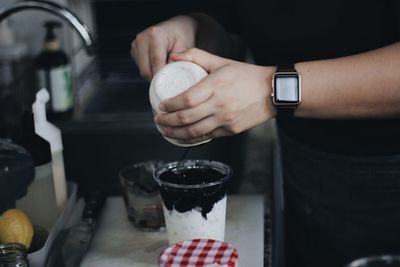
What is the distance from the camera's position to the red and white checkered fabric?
1.12 meters

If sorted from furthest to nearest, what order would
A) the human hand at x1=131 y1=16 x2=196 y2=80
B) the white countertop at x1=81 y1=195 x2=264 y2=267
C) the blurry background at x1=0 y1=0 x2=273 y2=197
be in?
the blurry background at x1=0 y1=0 x2=273 y2=197
the human hand at x1=131 y1=16 x2=196 y2=80
the white countertop at x1=81 y1=195 x2=264 y2=267

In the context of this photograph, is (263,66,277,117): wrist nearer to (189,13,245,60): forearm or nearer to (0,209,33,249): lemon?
(189,13,245,60): forearm

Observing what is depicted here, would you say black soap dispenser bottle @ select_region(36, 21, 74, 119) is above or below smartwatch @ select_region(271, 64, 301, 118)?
below

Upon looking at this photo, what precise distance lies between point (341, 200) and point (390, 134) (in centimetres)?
21

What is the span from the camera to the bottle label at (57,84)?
6.79 ft

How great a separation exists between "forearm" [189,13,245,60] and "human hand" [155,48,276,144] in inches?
12.7

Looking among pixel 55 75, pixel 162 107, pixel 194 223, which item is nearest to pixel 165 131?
pixel 162 107

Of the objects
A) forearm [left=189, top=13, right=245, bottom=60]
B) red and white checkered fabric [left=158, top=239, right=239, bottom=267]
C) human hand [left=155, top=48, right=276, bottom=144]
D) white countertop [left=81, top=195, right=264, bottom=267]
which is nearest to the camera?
red and white checkered fabric [left=158, top=239, right=239, bottom=267]

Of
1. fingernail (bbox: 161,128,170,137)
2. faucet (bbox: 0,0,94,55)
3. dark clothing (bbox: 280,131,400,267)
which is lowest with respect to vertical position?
dark clothing (bbox: 280,131,400,267)

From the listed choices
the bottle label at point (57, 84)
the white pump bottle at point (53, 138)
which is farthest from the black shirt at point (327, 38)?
the bottle label at point (57, 84)

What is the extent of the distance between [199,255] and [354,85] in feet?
1.38

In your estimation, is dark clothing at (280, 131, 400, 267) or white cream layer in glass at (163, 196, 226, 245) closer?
white cream layer in glass at (163, 196, 226, 245)

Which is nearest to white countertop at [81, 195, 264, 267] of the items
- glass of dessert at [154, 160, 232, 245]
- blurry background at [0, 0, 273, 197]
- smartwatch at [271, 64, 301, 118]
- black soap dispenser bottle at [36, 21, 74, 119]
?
glass of dessert at [154, 160, 232, 245]

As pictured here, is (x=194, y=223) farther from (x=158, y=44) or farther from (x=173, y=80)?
(x=158, y=44)
